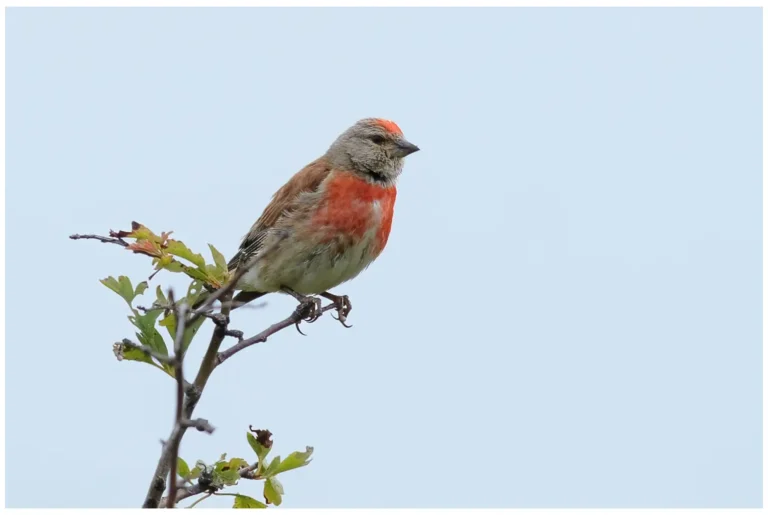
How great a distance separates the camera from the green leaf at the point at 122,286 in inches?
130

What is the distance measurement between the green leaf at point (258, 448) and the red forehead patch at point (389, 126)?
311 centimetres

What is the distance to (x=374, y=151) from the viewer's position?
19.4 feet

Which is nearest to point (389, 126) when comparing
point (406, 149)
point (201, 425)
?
point (406, 149)

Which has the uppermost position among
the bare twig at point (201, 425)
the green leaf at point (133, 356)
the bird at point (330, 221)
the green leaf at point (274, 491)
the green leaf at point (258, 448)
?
the bird at point (330, 221)

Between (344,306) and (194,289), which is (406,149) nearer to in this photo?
(344,306)

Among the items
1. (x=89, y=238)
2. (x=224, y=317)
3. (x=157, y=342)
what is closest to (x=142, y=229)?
(x=89, y=238)

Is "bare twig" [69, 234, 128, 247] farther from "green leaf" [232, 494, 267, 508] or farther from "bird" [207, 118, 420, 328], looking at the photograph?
"bird" [207, 118, 420, 328]

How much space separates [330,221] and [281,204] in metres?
0.47

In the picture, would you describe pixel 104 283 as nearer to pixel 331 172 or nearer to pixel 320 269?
pixel 320 269

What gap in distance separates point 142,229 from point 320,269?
83.2 inches

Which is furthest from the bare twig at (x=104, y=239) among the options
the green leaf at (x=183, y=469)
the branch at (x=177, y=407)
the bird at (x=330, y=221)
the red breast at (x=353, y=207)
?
the red breast at (x=353, y=207)

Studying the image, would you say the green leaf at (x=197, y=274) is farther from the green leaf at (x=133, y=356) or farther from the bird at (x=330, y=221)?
the bird at (x=330, y=221)

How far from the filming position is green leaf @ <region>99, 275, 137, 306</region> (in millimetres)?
3293

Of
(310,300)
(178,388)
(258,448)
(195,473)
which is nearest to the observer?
(178,388)
